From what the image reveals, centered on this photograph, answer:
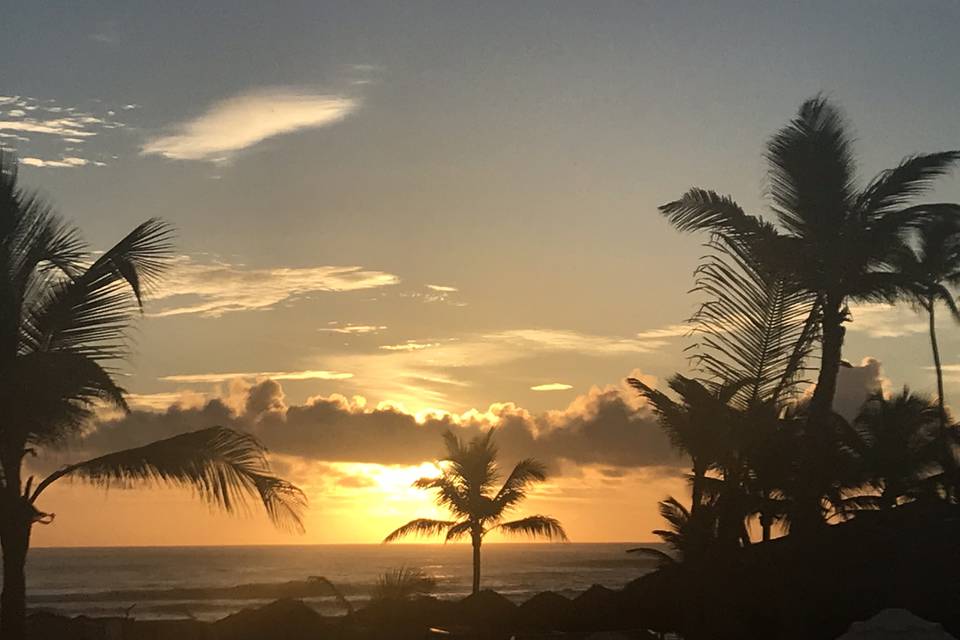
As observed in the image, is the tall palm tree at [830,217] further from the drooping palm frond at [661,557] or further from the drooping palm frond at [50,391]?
the drooping palm frond at [50,391]

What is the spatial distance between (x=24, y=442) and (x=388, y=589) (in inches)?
471

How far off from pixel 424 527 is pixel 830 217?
25.3m

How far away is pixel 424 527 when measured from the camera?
34.1 m

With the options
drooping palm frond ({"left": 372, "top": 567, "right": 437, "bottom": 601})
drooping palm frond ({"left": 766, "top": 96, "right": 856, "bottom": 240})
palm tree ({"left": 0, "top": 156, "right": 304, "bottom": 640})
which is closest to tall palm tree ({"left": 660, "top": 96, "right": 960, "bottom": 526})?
drooping palm frond ({"left": 766, "top": 96, "right": 856, "bottom": 240})

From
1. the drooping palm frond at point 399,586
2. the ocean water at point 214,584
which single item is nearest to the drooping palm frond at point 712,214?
the drooping palm frond at point 399,586

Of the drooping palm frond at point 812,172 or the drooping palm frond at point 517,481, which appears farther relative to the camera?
the drooping palm frond at point 517,481

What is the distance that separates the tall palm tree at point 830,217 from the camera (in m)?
10.4

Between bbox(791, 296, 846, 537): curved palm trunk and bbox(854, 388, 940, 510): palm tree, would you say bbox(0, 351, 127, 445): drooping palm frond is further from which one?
bbox(854, 388, 940, 510): palm tree

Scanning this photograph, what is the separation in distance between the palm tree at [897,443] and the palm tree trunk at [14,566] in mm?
29636

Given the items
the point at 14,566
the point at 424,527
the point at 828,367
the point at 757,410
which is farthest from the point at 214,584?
the point at 757,410

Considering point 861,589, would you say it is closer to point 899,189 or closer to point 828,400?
point 828,400

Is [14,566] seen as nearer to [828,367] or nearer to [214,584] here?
[828,367]

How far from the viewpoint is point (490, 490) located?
3456 centimetres

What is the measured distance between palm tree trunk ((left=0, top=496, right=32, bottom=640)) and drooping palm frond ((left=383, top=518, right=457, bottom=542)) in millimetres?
23807
